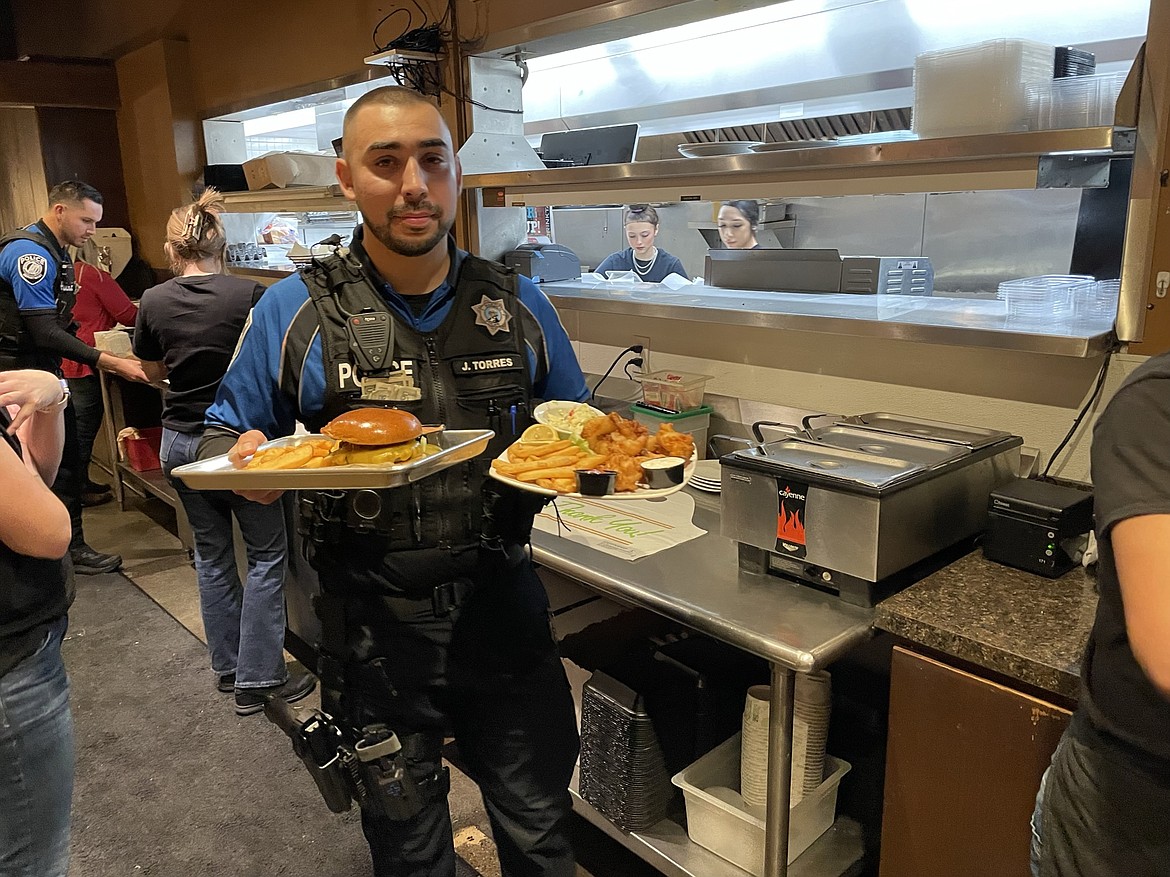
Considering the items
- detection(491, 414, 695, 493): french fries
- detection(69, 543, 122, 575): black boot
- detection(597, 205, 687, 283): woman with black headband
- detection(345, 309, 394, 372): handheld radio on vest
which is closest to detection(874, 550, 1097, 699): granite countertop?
detection(491, 414, 695, 493): french fries

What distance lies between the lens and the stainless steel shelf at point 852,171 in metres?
1.60

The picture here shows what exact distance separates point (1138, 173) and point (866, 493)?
83 centimetres

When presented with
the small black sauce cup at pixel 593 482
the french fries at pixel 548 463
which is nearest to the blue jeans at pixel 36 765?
the french fries at pixel 548 463

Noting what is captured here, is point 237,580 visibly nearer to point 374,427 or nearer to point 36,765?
point 36,765

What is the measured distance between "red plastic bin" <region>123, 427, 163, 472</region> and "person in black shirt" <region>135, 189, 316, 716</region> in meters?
1.64

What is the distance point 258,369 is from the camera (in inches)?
58.3

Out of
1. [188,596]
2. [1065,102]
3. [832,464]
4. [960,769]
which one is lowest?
[188,596]

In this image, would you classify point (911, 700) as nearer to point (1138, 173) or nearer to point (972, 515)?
point (972, 515)

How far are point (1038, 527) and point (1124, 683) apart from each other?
638mm

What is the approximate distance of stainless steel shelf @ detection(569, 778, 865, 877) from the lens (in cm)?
174

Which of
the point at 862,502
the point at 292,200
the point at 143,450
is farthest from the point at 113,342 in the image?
the point at 862,502

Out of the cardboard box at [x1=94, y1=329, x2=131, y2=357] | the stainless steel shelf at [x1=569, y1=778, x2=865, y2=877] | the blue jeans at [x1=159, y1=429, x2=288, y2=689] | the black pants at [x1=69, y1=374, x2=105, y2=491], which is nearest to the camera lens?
the stainless steel shelf at [x1=569, y1=778, x2=865, y2=877]

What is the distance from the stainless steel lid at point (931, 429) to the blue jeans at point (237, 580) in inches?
74.4

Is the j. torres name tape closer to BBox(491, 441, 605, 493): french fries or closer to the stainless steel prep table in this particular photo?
BBox(491, 441, 605, 493): french fries
